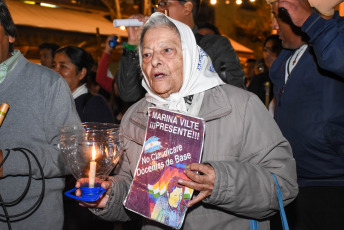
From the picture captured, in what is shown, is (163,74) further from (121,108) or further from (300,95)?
(121,108)

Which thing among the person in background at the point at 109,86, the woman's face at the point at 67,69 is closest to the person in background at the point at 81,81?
the woman's face at the point at 67,69

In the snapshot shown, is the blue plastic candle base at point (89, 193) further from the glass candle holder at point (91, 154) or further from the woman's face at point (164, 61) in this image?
the woman's face at point (164, 61)

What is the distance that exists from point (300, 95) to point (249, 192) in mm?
1181

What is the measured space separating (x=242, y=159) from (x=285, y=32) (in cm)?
142

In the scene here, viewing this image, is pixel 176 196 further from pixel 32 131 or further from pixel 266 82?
pixel 266 82

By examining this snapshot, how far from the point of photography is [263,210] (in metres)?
1.79

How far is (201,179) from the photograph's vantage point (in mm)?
1592

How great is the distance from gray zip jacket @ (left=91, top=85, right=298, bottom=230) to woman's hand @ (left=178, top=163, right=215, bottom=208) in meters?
0.15

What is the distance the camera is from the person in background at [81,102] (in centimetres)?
356

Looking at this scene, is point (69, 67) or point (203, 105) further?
point (69, 67)

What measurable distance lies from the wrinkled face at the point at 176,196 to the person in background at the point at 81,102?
1.50 meters

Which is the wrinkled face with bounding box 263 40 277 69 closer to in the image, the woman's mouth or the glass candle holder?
the woman's mouth

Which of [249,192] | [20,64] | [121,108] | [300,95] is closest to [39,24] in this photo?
[121,108]

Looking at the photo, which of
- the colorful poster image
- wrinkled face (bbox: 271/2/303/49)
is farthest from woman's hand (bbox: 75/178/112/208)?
wrinkled face (bbox: 271/2/303/49)
